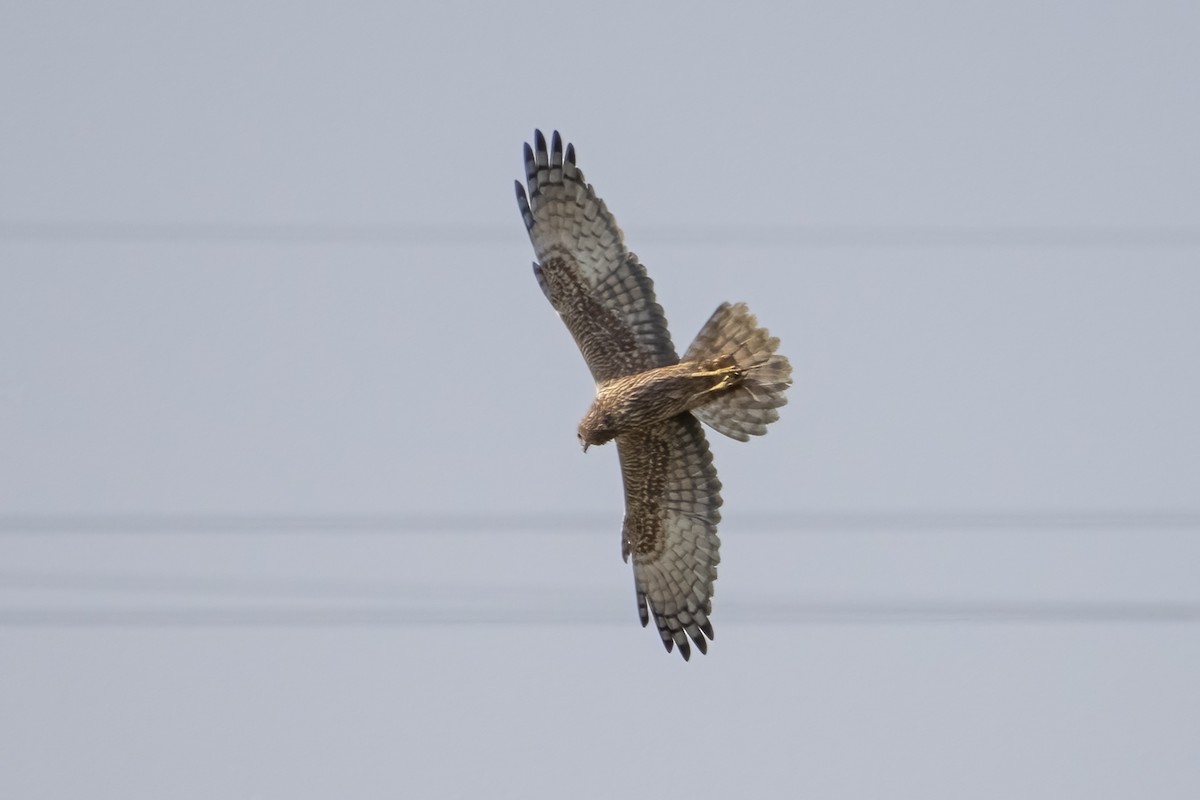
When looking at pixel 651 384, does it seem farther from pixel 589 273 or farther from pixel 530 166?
pixel 530 166

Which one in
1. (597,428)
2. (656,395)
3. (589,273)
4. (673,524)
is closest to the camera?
(656,395)

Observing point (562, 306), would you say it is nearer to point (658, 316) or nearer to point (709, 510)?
point (658, 316)

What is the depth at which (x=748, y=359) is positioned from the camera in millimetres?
14617

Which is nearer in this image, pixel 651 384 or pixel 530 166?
pixel 651 384

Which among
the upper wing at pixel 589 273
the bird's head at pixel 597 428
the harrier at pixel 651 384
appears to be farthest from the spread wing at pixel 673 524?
the upper wing at pixel 589 273

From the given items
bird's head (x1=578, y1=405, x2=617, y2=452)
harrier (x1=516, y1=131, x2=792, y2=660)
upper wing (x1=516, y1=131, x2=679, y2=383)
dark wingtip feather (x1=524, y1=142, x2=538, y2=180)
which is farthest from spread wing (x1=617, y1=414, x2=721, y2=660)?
dark wingtip feather (x1=524, y1=142, x2=538, y2=180)

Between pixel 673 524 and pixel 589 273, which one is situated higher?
pixel 589 273

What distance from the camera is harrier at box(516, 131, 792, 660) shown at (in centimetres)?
1462

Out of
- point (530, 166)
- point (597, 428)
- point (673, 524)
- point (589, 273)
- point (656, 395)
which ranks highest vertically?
point (530, 166)

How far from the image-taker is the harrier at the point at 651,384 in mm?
14617

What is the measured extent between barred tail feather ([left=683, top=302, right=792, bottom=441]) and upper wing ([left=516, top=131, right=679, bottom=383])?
37 centimetres

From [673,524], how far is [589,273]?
163 centimetres

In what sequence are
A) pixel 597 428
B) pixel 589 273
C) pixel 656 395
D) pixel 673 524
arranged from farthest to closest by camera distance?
pixel 673 524
pixel 589 273
pixel 597 428
pixel 656 395

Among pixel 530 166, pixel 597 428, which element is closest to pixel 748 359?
pixel 597 428
